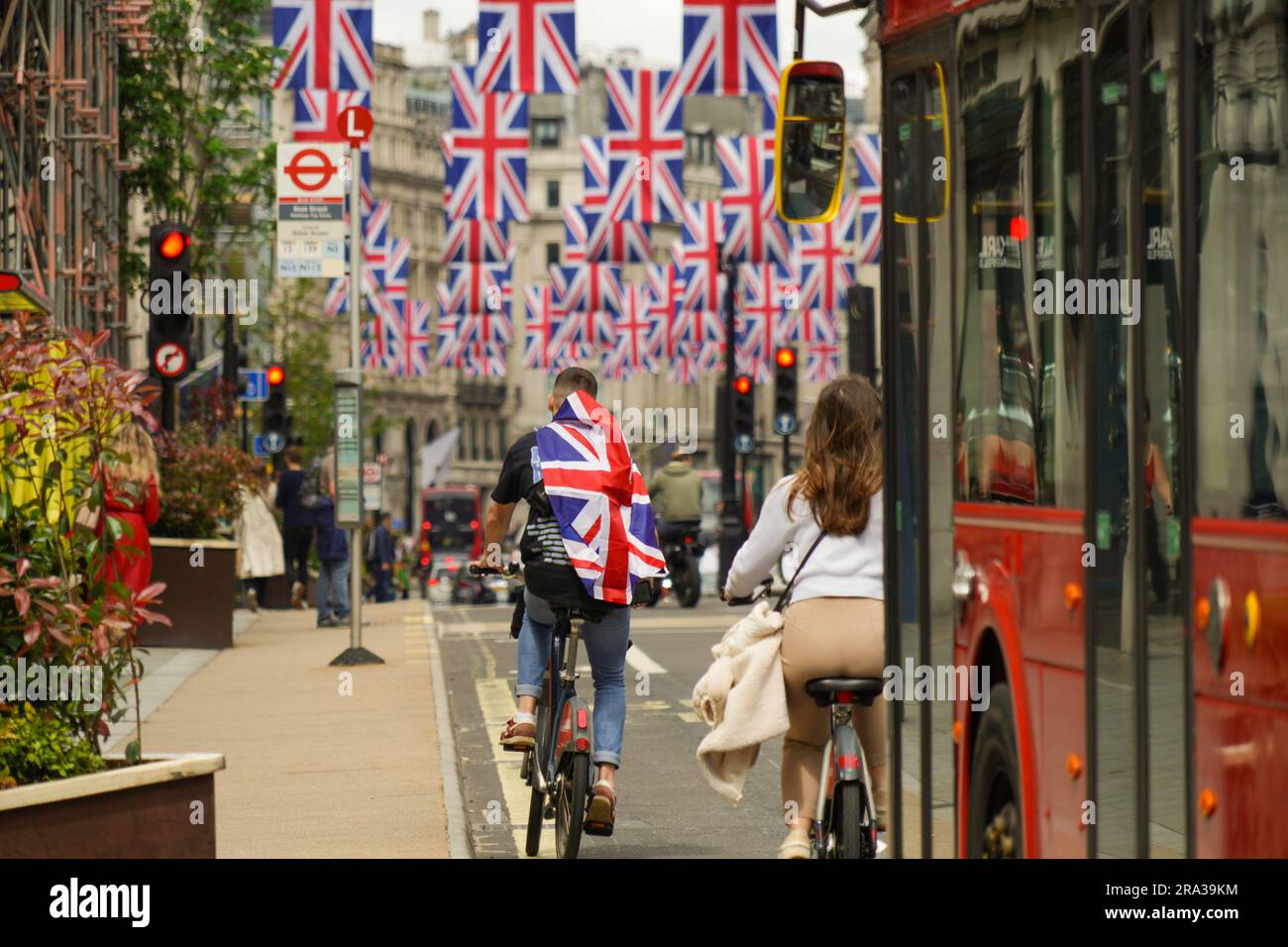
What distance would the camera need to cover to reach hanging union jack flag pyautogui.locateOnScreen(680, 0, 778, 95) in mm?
26234

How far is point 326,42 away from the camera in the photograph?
83.1 ft

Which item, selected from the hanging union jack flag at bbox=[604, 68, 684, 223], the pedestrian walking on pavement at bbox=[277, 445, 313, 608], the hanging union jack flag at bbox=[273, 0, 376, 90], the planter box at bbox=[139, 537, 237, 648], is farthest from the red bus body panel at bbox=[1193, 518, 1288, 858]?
the hanging union jack flag at bbox=[604, 68, 684, 223]

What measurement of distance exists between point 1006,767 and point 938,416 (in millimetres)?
1078

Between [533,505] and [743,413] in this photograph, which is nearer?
[533,505]

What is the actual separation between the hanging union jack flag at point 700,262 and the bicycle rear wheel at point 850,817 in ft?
140

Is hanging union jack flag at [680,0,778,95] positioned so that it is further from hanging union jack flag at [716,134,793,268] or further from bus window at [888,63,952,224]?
bus window at [888,63,952,224]

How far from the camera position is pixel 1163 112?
4.81 m

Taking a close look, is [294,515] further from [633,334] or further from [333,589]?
[633,334]

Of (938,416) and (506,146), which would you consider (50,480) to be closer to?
(938,416)

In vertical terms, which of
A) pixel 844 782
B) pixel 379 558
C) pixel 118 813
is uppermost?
pixel 844 782

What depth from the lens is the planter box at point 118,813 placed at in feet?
22.8

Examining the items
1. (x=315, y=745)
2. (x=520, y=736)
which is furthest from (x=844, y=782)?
(x=315, y=745)

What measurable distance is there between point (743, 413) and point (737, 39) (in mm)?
9962
